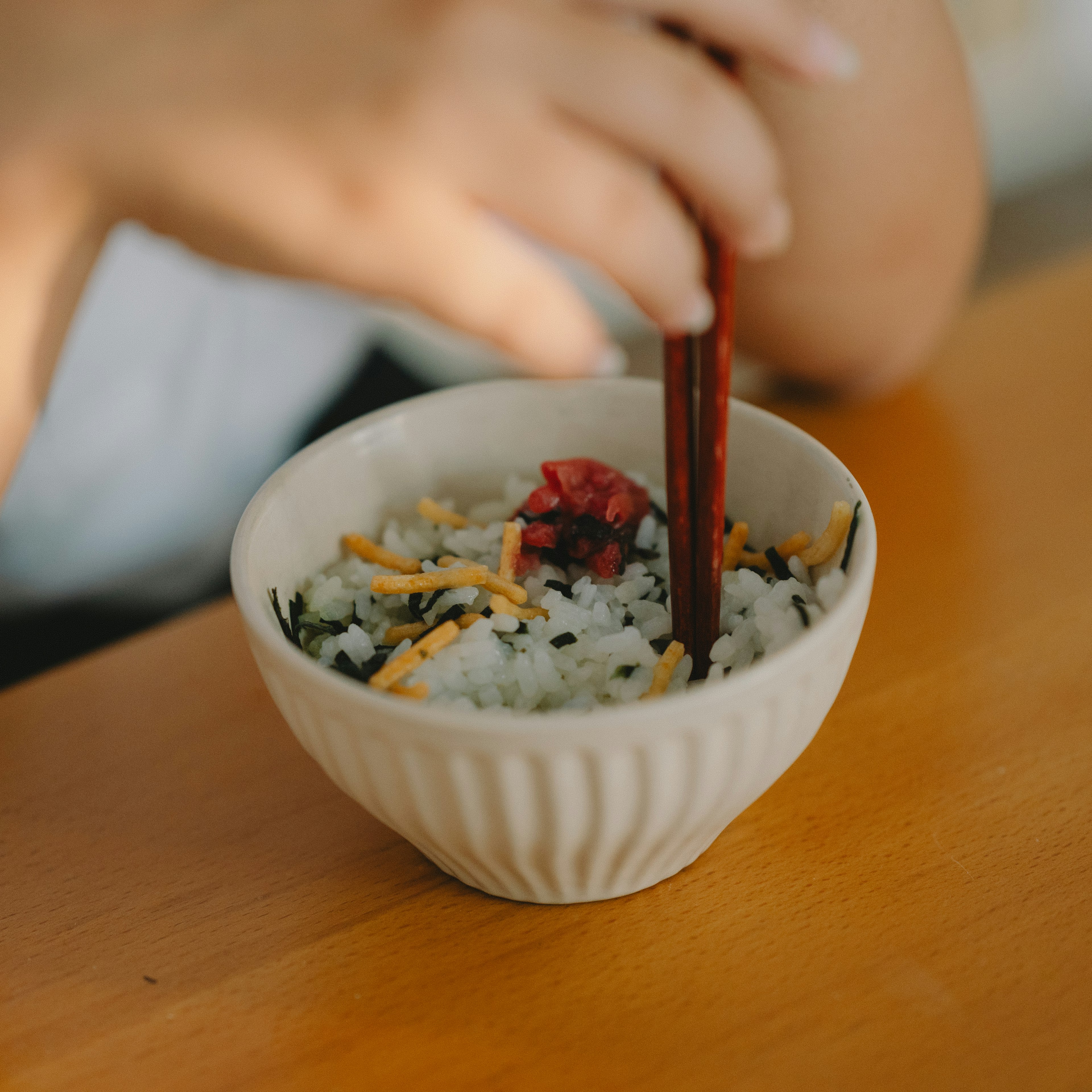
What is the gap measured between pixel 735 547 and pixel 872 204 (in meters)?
0.60

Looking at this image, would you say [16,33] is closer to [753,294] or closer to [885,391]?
[753,294]

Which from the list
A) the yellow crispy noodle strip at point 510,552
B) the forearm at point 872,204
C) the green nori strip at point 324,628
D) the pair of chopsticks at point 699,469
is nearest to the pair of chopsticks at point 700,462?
the pair of chopsticks at point 699,469

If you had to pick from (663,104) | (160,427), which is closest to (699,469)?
(663,104)

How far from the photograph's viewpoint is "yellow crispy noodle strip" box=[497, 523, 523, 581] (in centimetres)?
68

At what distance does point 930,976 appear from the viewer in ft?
1.92

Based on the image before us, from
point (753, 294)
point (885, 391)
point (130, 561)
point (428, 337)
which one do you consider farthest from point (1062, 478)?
point (428, 337)

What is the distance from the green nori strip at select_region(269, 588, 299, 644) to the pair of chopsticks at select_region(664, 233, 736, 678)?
230mm

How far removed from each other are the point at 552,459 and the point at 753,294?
48 centimetres

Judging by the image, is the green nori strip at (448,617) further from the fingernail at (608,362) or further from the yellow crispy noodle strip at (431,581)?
the fingernail at (608,362)

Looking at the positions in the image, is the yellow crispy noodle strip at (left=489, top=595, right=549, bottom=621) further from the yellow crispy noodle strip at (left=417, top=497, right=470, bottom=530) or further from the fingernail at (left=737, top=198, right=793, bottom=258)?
the fingernail at (left=737, top=198, right=793, bottom=258)

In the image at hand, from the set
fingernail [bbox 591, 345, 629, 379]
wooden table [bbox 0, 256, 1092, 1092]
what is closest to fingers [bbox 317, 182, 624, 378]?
fingernail [bbox 591, 345, 629, 379]

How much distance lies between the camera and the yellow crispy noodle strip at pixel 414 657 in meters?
0.58

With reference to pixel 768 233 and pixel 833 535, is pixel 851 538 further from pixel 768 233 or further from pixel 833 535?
pixel 768 233

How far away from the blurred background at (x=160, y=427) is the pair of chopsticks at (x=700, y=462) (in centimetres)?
62
